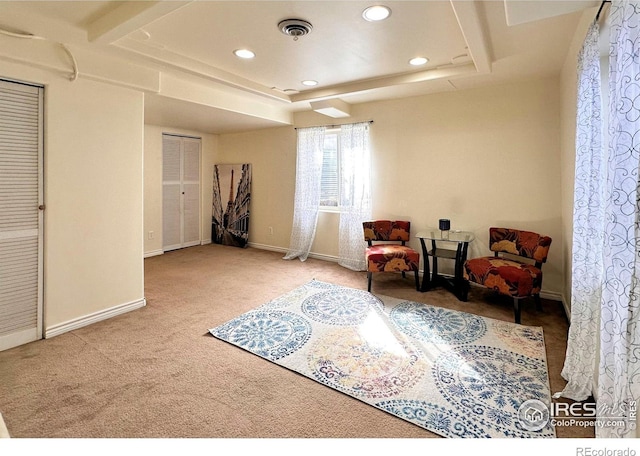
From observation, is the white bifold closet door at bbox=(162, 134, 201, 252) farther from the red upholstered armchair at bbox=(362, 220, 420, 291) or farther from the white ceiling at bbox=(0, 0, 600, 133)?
the red upholstered armchair at bbox=(362, 220, 420, 291)

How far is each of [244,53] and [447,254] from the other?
9.88 ft

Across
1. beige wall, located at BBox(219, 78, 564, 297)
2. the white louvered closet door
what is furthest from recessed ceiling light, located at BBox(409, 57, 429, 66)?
the white louvered closet door

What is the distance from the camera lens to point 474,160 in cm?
381

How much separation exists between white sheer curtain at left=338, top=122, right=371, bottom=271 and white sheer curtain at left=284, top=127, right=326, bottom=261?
44 centimetres

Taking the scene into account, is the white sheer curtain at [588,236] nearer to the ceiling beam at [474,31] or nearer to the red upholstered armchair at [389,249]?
the ceiling beam at [474,31]

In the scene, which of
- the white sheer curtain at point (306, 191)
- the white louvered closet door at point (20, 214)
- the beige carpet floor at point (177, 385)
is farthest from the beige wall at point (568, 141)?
the white louvered closet door at point (20, 214)

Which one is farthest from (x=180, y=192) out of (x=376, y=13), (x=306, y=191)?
(x=376, y=13)

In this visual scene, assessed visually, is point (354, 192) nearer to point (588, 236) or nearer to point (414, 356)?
point (414, 356)

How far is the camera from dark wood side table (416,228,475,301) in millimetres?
3559

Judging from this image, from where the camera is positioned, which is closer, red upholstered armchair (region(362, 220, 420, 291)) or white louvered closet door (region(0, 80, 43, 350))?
white louvered closet door (region(0, 80, 43, 350))

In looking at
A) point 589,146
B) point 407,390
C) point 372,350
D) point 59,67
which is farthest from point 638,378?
point 59,67

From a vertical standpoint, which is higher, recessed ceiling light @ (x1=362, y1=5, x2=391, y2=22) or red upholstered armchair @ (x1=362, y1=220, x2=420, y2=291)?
recessed ceiling light @ (x1=362, y1=5, x2=391, y2=22)

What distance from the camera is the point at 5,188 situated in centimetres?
233
